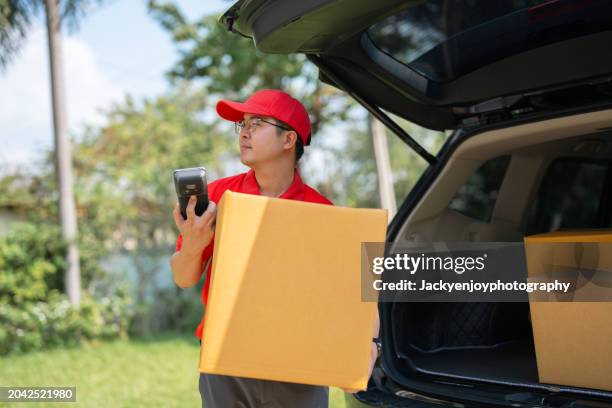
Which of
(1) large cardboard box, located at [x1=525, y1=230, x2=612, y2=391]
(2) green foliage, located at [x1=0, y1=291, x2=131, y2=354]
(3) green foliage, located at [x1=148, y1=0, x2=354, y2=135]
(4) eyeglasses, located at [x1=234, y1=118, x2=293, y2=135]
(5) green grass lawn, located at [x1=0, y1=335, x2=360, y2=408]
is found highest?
(3) green foliage, located at [x1=148, y1=0, x2=354, y2=135]

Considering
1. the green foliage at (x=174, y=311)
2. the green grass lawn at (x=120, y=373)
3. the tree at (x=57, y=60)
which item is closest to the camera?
the green grass lawn at (x=120, y=373)

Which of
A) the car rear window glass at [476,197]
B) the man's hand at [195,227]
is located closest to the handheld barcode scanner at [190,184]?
the man's hand at [195,227]

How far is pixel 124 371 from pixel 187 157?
352 centimetres

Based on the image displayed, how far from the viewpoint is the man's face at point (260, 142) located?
5.47 feet

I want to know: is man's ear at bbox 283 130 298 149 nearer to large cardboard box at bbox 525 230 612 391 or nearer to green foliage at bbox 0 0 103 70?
large cardboard box at bbox 525 230 612 391

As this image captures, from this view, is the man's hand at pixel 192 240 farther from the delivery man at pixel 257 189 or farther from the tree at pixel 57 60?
the tree at pixel 57 60

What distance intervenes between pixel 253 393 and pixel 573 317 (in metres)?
0.96

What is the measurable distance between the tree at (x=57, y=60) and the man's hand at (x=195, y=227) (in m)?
4.43

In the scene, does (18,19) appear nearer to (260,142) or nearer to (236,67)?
(236,67)

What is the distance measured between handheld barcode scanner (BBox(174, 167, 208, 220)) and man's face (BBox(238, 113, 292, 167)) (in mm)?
174

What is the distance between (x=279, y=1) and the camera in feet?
5.28

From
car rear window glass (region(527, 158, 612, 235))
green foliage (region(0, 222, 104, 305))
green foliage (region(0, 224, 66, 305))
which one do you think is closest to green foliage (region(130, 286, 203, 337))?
green foliage (region(0, 222, 104, 305))

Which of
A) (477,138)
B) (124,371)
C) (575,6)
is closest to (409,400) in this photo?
(477,138)

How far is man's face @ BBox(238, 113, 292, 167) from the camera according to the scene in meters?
1.67
